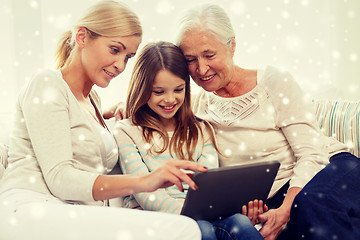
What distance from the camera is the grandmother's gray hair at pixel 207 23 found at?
1462 millimetres

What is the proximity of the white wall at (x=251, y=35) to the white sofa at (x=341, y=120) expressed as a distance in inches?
10.3

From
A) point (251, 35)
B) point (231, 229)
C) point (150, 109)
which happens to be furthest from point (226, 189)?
point (251, 35)

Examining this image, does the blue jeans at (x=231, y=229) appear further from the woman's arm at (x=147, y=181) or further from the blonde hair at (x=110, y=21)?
the blonde hair at (x=110, y=21)

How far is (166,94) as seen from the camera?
141 centimetres

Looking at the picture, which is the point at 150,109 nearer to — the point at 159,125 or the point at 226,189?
the point at 159,125

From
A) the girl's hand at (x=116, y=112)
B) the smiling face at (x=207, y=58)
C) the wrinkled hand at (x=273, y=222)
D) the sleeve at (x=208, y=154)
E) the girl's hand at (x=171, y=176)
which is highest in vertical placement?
the smiling face at (x=207, y=58)

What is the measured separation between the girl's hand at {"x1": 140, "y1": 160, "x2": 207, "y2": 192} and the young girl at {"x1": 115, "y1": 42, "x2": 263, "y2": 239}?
12.9 inches

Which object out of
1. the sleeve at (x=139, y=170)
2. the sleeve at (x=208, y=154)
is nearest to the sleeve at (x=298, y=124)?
the sleeve at (x=208, y=154)

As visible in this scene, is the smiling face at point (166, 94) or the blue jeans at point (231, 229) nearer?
the blue jeans at point (231, 229)

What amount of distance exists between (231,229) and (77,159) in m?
0.50

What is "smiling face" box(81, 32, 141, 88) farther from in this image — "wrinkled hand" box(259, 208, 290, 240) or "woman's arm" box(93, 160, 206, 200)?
"wrinkled hand" box(259, 208, 290, 240)

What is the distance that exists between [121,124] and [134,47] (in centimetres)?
29

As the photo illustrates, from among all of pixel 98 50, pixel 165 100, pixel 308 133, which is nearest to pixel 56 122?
pixel 98 50

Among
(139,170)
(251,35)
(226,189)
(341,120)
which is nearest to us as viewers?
(226,189)
